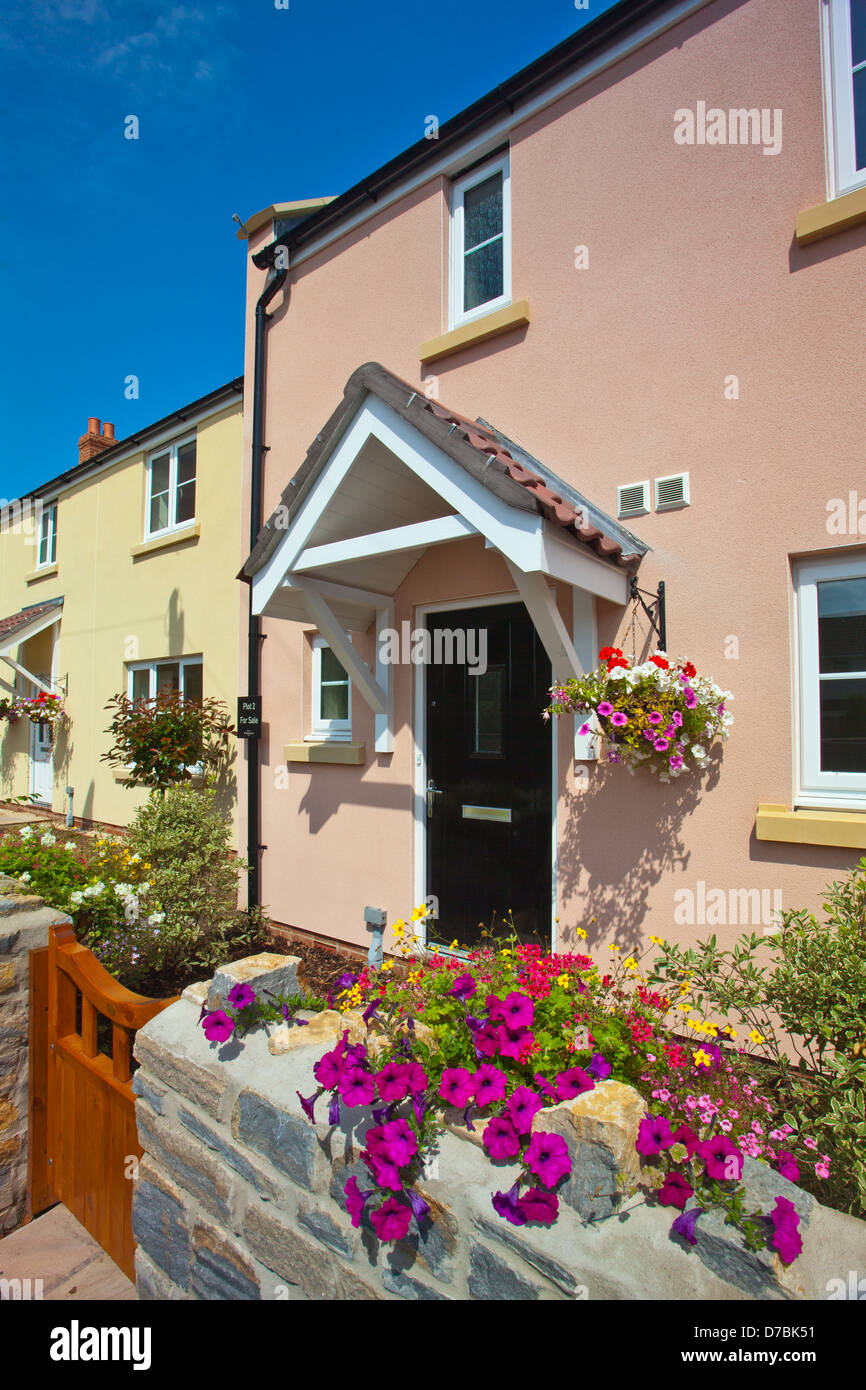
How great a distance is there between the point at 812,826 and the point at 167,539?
27.5ft

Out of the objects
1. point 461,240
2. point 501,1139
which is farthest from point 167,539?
point 501,1139

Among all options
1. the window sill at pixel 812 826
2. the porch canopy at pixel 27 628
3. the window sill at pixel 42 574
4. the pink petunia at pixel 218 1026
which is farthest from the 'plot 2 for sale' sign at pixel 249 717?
the window sill at pixel 42 574

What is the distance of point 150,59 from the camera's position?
5.20 metres

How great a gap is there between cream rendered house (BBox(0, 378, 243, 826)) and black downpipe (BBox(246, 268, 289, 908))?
4.05 feet

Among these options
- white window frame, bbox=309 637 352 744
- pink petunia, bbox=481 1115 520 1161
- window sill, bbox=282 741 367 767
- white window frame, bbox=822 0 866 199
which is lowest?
pink petunia, bbox=481 1115 520 1161

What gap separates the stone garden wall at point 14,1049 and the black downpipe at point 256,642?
10.4 ft

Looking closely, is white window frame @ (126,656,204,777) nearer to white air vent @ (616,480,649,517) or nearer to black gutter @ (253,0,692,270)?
black gutter @ (253,0,692,270)

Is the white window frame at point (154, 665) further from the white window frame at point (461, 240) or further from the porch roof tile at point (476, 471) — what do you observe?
the white window frame at point (461, 240)

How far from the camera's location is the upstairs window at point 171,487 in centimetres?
930

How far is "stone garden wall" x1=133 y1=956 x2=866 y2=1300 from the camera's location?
140cm

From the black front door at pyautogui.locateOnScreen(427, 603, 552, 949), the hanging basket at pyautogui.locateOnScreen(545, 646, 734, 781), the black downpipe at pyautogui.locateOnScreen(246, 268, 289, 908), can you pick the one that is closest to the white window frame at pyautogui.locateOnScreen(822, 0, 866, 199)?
the hanging basket at pyautogui.locateOnScreen(545, 646, 734, 781)

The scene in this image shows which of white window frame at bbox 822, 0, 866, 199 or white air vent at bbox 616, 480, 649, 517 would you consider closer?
white window frame at bbox 822, 0, 866, 199

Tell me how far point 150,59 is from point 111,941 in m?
6.60

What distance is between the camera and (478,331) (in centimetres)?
505
